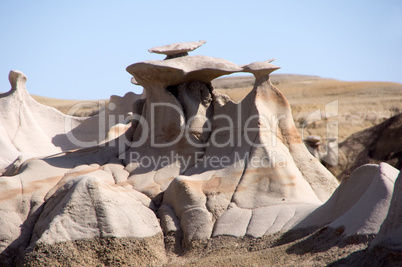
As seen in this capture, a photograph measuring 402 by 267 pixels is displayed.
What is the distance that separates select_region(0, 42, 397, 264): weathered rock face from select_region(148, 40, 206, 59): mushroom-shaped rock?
3 cm

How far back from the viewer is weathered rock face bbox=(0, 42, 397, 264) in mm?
7527

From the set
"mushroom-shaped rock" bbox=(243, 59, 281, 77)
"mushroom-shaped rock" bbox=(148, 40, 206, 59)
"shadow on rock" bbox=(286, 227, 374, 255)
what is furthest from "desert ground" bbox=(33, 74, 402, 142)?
"shadow on rock" bbox=(286, 227, 374, 255)

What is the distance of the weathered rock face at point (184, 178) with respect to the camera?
24.7ft

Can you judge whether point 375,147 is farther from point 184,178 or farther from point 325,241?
point 325,241

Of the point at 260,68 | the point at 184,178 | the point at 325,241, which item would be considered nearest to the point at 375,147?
the point at 260,68

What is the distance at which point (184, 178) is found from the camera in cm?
829

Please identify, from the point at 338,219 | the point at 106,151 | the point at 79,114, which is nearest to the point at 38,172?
the point at 106,151

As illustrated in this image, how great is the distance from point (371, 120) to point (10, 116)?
68.3 ft

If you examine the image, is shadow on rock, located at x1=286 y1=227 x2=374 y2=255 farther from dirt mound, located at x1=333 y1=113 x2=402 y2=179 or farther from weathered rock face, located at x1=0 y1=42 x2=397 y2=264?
dirt mound, located at x1=333 y1=113 x2=402 y2=179

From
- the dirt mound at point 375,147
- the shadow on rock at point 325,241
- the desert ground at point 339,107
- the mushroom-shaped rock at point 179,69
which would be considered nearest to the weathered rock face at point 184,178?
the mushroom-shaped rock at point 179,69

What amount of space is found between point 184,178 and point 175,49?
2.47m

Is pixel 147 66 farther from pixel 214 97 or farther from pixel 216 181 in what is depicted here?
pixel 216 181

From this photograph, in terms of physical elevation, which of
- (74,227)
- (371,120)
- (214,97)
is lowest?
(371,120)

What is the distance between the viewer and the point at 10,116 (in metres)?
11.7
